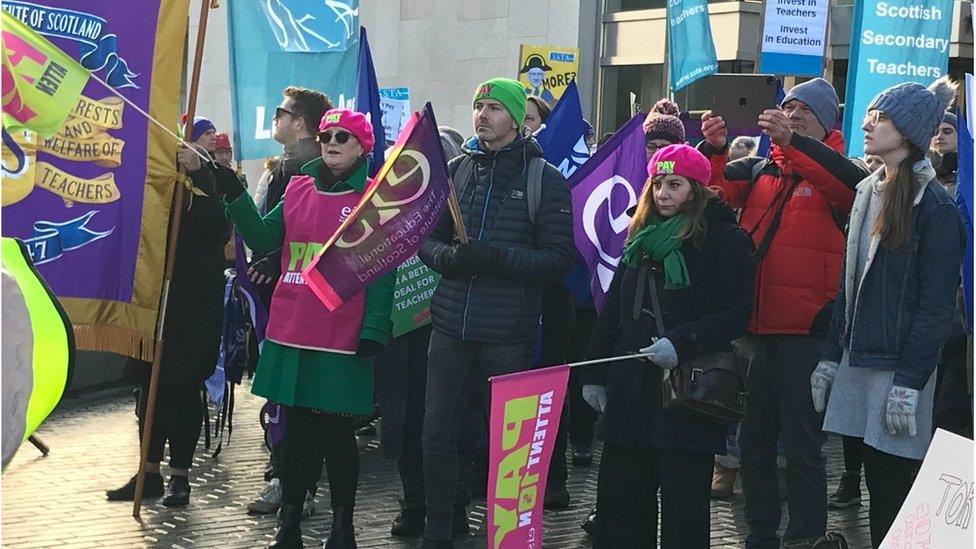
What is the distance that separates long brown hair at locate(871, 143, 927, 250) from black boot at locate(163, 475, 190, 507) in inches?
144

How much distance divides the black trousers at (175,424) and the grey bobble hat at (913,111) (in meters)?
3.76

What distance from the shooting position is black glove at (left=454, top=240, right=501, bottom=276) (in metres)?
6.07

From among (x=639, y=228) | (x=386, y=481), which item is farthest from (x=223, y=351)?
(x=639, y=228)

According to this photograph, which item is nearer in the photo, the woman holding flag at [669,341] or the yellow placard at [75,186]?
the woman holding flag at [669,341]

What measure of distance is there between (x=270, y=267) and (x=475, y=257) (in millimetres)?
1191

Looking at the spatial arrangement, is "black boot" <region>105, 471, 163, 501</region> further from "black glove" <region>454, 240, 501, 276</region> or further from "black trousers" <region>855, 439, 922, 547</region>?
"black trousers" <region>855, 439, 922, 547</region>

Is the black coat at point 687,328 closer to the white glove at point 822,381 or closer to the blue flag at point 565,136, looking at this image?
the white glove at point 822,381

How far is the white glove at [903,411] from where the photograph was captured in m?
5.21

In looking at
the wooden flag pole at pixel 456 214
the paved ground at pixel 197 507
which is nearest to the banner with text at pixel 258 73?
the wooden flag pole at pixel 456 214

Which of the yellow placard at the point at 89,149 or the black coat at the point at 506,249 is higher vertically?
the yellow placard at the point at 89,149

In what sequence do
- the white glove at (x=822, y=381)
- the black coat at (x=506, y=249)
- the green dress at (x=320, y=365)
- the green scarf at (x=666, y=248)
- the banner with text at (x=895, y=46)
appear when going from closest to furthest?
the green scarf at (x=666, y=248), the white glove at (x=822, y=381), the green dress at (x=320, y=365), the black coat at (x=506, y=249), the banner with text at (x=895, y=46)

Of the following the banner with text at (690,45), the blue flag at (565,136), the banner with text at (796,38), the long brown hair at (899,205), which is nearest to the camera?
the long brown hair at (899,205)

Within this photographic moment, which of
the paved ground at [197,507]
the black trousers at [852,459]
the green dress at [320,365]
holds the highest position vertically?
the green dress at [320,365]

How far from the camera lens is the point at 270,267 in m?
6.79
